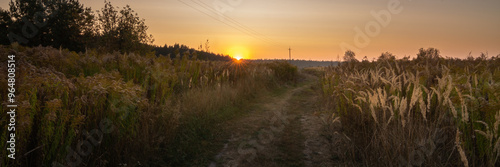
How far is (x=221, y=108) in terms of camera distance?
768 cm

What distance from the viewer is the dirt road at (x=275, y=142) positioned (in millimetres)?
4371

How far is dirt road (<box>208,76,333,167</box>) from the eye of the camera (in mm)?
4371

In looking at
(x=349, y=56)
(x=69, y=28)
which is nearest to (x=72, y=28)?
(x=69, y=28)

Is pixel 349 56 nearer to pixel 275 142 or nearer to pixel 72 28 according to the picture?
pixel 275 142

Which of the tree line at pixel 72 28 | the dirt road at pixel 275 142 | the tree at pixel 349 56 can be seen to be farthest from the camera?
the tree line at pixel 72 28

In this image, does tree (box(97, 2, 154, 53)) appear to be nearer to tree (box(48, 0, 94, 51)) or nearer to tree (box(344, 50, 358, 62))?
tree (box(48, 0, 94, 51))

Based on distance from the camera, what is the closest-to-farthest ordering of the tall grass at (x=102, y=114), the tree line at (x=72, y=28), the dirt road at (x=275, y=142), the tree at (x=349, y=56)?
the tall grass at (x=102, y=114) → the dirt road at (x=275, y=142) → the tree at (x=349, y=56) → the tree line at (x=72, y=28)

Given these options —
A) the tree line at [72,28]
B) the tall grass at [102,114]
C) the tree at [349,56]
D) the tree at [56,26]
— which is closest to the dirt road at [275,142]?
the tall grass at [102,114]

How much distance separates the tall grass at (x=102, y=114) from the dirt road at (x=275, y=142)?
21.8 inches

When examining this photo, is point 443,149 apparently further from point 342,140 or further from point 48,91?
point 48,91

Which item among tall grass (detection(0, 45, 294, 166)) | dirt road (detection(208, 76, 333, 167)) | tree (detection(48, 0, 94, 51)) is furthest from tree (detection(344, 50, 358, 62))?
tree (detection(48, 0, 94, 51))

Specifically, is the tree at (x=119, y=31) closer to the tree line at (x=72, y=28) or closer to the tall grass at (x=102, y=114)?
the tree line at (x=72, y=28)

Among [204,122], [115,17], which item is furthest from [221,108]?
[115,17]

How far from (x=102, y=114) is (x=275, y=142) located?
3215 millimetres
